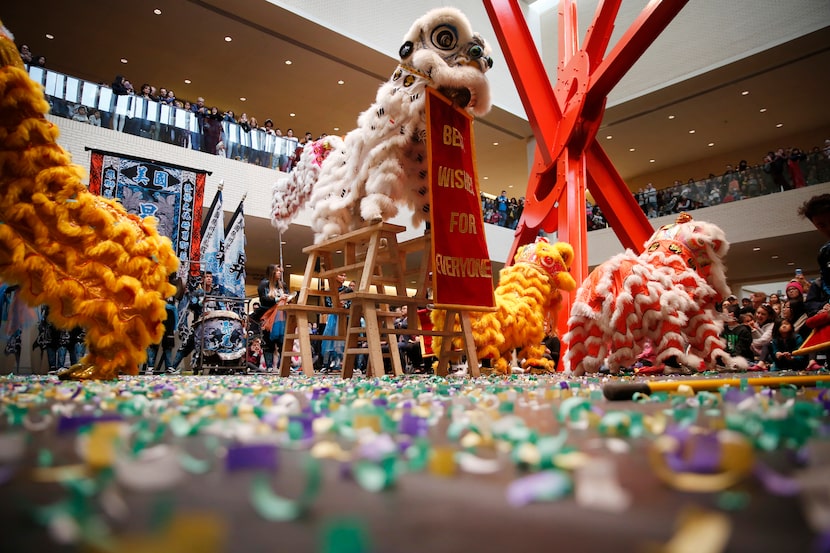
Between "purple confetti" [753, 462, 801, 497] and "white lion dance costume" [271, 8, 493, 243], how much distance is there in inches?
86.9

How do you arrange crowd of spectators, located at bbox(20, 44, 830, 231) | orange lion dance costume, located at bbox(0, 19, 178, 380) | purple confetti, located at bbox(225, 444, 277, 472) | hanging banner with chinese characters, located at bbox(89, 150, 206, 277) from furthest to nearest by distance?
1. crowd of spectators, located at bbox(20, 44, 830, 231)
2. hanging banner with chinese characters, located at bbox(89, 150, 206, 277)
3. orange lion dance costume, located at bbox(0, 19, 178, 380)
4. purple confetti, located at bbox(225, 444, 277, 472)

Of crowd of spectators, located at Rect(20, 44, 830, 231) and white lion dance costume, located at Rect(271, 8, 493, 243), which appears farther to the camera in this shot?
crowd of spectators, located at Rect(20, 44, 830, 231)

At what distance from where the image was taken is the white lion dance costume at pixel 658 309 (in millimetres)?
2682

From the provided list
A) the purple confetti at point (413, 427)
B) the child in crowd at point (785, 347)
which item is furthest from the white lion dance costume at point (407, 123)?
the child in crowd at point (785, 347)

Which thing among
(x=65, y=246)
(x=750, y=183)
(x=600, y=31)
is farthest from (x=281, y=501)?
(x=750, y=183)

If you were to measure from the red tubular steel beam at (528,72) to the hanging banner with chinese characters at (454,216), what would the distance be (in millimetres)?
3180

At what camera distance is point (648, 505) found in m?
0.37

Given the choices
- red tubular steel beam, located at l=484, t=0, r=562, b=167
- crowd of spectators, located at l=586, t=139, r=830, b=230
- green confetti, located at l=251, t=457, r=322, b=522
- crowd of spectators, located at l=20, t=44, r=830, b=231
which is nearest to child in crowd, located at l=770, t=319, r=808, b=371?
red tubular steel beam, located at l=484, t=0, r=562, b=167

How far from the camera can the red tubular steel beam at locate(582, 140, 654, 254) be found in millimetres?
5695

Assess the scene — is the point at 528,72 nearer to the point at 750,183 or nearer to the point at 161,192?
the point at 161,192

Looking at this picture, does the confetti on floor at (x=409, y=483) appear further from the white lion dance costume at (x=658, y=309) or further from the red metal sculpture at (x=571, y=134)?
the red metal sculpture at (x=571, y=134)

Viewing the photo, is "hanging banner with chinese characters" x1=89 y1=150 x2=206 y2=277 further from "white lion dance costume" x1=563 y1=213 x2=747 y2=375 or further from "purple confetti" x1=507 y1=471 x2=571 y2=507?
"purple confetti" x1=507 y1=471 x2=571 y2=507

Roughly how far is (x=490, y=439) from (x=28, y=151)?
212 cm

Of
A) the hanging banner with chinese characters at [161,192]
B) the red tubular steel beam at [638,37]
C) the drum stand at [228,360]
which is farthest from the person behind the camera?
the hanging banner with chinese characters at [161,192]
